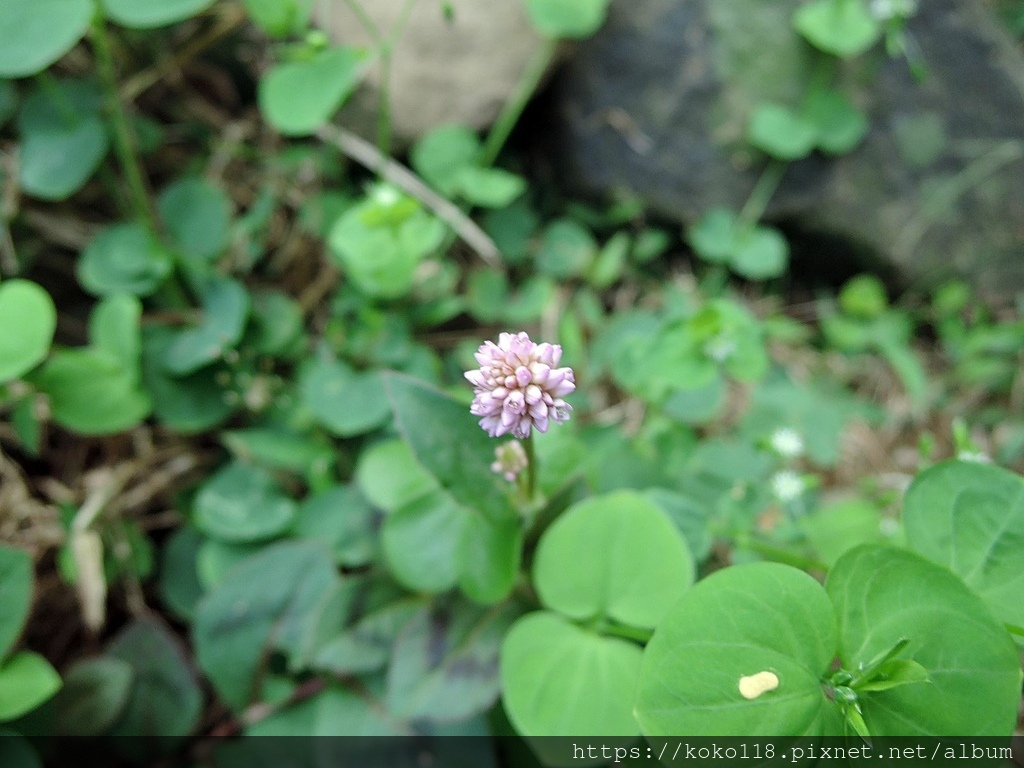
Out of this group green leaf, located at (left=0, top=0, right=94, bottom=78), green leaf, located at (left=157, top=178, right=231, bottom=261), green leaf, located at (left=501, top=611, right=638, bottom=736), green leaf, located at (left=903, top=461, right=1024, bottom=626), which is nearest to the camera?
green leaf, located at (left=903, top=461, right=1024, bottom=626)

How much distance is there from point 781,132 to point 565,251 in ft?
2.33

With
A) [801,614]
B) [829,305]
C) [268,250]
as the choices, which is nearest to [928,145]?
[829,305]

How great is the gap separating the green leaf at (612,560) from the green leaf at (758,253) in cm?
111

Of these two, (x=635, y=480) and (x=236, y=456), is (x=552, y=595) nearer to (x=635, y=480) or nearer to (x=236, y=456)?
(x=635, y=480)

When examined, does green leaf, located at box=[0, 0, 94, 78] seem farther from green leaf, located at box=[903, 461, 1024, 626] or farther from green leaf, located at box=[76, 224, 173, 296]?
green leaf, located at box=[903, 461, 1024, 626]

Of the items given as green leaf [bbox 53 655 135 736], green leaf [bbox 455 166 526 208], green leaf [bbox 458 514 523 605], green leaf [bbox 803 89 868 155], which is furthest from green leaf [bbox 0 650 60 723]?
green leaf [bbox 803 89 868 155]

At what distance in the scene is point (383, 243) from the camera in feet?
4.92

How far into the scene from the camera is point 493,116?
1.96 metres

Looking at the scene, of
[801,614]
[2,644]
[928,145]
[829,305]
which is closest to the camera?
[801,614]

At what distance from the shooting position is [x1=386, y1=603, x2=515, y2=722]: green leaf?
1203mm

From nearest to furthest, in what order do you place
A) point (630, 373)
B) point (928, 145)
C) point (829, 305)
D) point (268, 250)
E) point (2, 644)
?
1. point (2, 644)
2. point (630, 373)
3. point (268, 250)
4. point (928, 145)
5. point (829, 305)

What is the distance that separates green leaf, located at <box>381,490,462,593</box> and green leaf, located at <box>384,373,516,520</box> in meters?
0.17

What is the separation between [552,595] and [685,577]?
225 mm

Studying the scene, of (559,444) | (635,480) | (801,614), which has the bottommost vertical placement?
(635,480)
